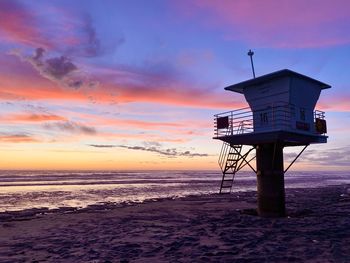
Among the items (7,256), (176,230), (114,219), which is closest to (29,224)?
(114,219)

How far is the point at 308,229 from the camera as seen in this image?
1730cm

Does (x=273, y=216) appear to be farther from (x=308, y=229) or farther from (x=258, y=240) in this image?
(x=258, y=240)

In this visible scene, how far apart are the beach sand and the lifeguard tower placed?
6.93 feet

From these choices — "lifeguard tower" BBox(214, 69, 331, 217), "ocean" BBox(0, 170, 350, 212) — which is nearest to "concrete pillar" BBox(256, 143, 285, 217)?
"lifeguard tower" BBox(214, 69, 331, 217)

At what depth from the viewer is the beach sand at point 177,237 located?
1280cm

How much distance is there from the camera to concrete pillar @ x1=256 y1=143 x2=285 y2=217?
2138 centimetres

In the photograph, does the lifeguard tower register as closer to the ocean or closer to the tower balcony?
the tower balcony

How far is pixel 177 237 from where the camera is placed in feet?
52.6

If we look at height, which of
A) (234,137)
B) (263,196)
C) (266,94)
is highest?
(266,94)

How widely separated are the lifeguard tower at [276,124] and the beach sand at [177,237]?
211 cm

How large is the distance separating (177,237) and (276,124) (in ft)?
29.5

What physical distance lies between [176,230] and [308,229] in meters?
6.42

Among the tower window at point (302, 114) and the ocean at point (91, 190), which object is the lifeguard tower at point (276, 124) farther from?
the ocean at point (91, 190)

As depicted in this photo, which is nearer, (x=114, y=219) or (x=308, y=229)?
(x=308, y=229)
